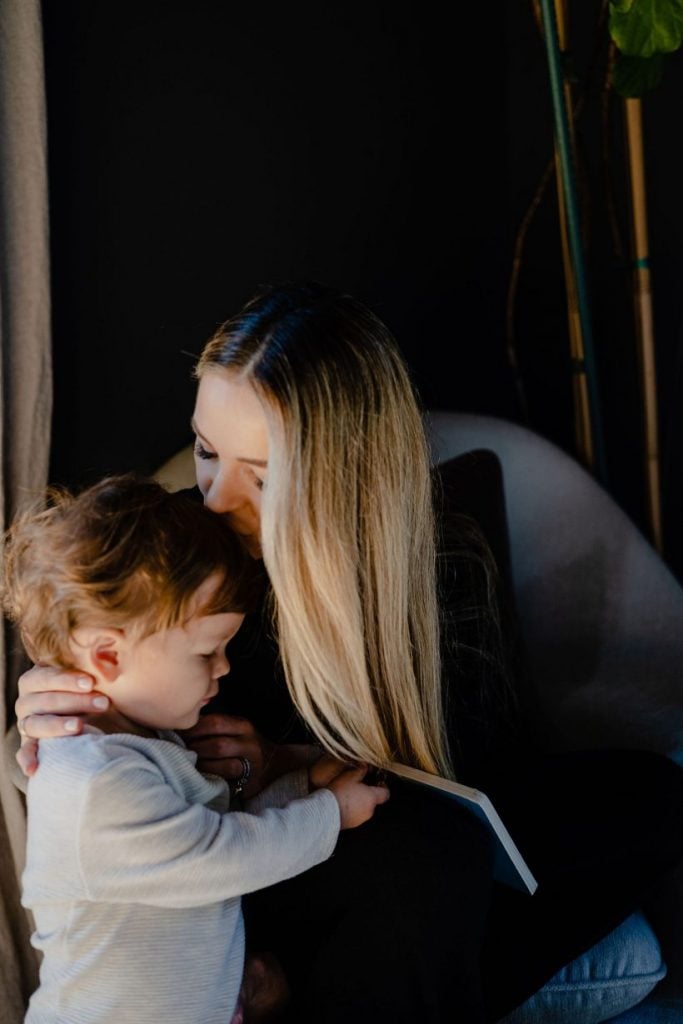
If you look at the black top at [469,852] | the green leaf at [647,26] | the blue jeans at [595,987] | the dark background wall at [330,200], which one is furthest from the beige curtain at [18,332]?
the green leaf at [647,26]

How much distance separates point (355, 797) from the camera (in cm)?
109

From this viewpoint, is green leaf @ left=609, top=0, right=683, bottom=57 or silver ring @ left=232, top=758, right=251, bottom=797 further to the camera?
green leaf @ left=609, top=0, right=683, bottom=57

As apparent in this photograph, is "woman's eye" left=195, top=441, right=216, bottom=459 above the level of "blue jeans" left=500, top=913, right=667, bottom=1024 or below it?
above

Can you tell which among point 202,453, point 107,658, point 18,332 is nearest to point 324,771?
point 107,658

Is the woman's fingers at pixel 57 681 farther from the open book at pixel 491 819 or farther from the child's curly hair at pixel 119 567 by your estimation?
the open book at pixel 491 819

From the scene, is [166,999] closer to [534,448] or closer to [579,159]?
[534,448]

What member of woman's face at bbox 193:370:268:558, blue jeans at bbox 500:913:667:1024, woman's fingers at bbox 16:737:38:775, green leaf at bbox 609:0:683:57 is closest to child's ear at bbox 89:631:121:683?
woman's fingers at bbox 16:737:38:775

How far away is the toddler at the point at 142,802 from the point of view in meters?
0.95

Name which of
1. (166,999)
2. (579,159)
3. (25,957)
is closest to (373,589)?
(166,999)

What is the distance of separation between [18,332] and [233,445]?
1.40ft

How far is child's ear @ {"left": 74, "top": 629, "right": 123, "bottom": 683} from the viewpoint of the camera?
100 centimetres

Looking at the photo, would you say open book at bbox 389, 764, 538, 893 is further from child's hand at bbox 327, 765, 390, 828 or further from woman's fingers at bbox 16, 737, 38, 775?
woman's fingers at bbox 16, 737, 38, 775

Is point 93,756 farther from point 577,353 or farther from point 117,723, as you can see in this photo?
point 577,353

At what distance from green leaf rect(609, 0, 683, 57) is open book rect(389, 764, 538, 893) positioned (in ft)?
3.66
